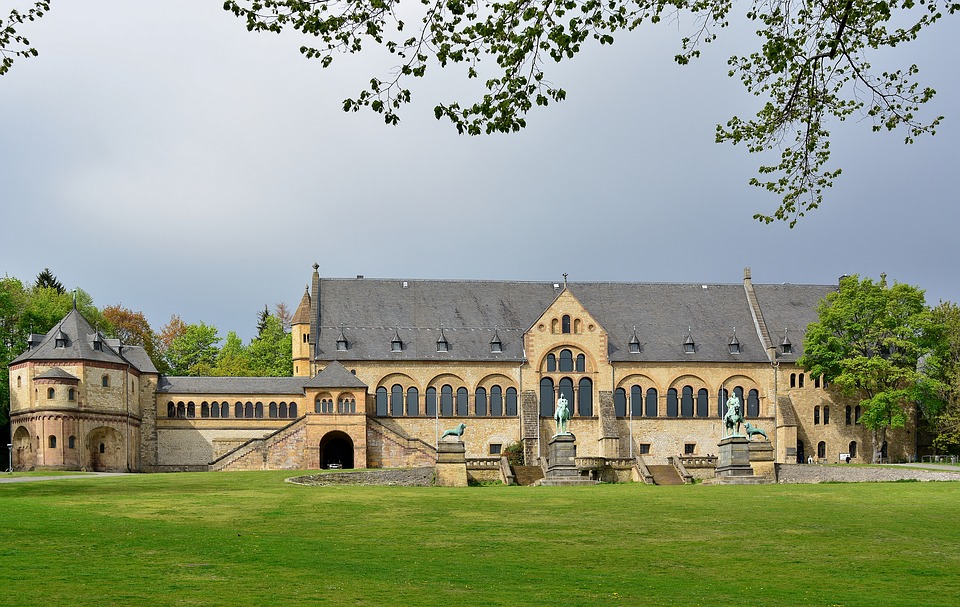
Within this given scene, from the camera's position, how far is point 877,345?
73750mm

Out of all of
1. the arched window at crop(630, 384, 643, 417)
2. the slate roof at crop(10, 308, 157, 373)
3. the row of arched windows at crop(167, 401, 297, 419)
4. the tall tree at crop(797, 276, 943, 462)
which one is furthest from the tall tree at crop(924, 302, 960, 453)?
the slate roof at crop(10, 308, 157, 373)

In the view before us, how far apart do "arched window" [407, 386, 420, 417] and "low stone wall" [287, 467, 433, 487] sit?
57.5 ft

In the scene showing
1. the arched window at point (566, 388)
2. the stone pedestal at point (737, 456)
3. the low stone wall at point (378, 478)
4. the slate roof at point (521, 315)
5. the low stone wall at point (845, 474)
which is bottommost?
the low stone wall at point (845, 474)

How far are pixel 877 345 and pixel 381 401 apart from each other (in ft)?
107

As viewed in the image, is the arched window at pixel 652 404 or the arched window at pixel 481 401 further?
the arched window at pixel 652 404

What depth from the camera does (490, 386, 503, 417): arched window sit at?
75.0 meters

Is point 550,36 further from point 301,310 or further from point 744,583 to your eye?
point 301,310

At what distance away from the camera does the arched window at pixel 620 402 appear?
249ft

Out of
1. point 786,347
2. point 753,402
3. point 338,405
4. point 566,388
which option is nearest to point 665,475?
point 566,388

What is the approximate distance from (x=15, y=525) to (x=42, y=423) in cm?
4407

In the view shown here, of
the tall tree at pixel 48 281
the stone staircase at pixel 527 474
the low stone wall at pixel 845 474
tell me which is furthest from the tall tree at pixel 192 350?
the low stone wall at pixel 845 474

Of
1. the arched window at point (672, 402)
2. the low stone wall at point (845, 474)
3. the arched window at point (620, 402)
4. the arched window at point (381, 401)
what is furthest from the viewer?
the arched window at point (672, 402)

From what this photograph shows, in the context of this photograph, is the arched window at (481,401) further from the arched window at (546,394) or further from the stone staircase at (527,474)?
the stone staircase at (527,474)

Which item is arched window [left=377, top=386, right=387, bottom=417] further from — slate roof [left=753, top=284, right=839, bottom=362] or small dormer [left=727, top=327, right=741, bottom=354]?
slate roof [left=753, top=284, right=839, bottom=362]
